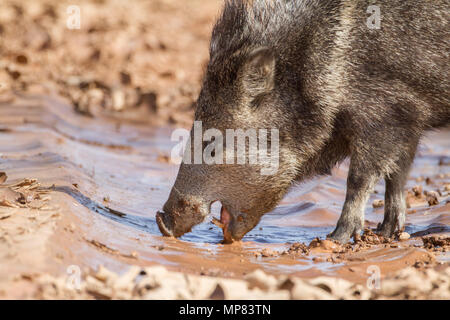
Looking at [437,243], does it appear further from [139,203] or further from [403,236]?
[139,203]

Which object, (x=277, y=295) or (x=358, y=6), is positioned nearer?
(x=277, y=295)

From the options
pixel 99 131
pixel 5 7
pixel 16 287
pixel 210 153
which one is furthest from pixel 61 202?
pixel 5 7

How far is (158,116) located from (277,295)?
8325 mm

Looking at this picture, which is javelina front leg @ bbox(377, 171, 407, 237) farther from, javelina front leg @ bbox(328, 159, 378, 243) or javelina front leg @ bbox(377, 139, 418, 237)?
javelina front leg @ bbox(328, 159, 378, 243)

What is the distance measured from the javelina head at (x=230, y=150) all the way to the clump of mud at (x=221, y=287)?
1.51m

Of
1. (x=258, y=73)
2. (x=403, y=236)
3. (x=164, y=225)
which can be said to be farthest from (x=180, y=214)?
(x=403, y=236)

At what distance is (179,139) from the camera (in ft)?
33.3

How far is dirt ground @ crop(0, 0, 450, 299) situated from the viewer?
11.2 ft

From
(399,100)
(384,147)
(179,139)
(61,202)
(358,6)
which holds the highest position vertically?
(358,6)

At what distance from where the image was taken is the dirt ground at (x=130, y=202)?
11.2 ft

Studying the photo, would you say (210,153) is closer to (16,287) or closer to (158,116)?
(16,287)

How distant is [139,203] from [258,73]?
2011 mm

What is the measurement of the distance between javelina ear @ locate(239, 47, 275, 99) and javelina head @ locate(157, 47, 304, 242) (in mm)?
13
